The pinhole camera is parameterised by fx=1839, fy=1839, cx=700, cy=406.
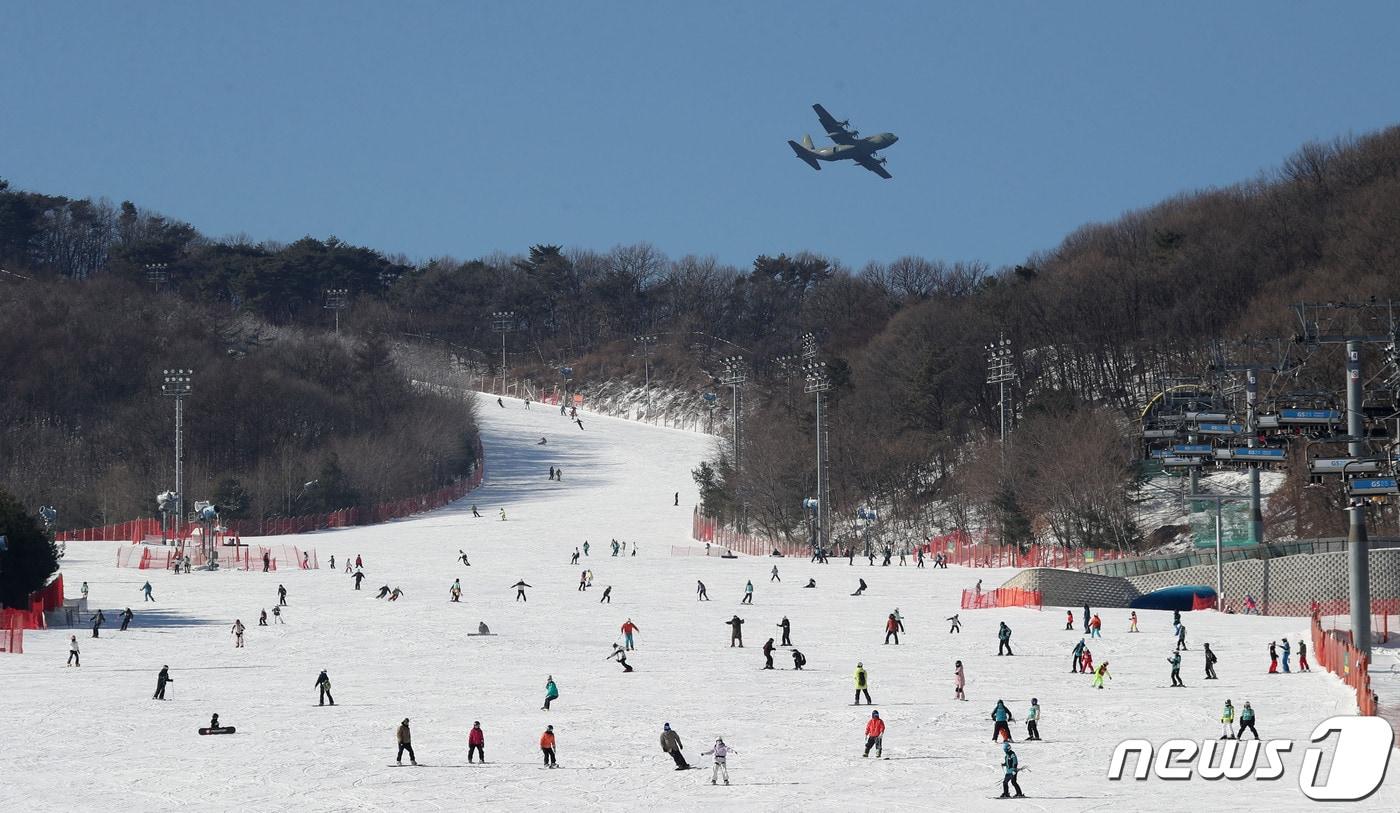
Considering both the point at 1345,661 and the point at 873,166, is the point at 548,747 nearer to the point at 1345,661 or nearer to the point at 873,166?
the point at 1345,661

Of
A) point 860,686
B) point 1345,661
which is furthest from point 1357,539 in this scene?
point 860,686

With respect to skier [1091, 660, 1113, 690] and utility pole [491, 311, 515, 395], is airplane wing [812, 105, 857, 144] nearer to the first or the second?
skier [1091, 660, 1113, 690]

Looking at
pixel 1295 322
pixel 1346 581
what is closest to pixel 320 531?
pixel 1295 322

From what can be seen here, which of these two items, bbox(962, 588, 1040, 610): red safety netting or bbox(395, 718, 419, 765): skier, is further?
bbox(962, 588, 1040, 610): red safety netting

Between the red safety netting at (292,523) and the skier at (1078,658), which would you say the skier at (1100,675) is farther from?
the red safety netting at (292,523)

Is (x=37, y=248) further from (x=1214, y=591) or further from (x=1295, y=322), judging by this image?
(x=1214, y=591)

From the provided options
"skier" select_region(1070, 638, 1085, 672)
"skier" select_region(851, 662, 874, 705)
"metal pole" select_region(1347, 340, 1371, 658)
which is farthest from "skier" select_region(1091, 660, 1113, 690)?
"metal pole" select_region(1347, 340, 1371, 658)
